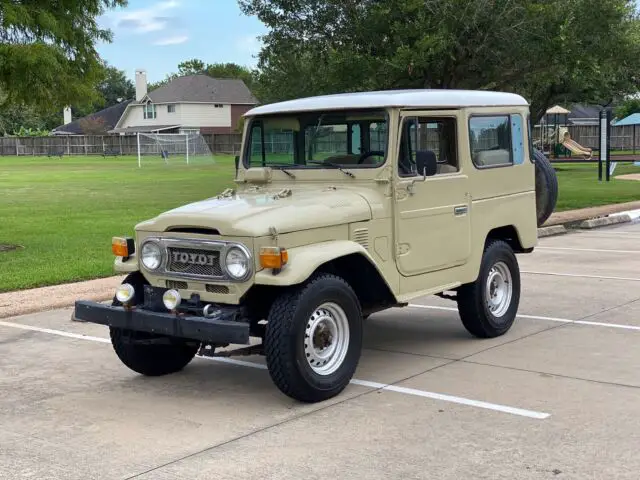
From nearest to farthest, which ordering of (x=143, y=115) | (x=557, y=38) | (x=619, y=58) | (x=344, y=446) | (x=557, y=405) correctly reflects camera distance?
(x=344, y=446) → (x=557, y=405) → (x=557, y=38) → (x=619, y=58) → (x=143, y=115)

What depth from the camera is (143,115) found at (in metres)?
79.9

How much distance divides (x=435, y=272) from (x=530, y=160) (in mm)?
1909

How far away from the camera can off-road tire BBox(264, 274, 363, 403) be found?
537 centimetres

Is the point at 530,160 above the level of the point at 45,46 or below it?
below

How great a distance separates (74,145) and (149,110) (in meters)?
9.40

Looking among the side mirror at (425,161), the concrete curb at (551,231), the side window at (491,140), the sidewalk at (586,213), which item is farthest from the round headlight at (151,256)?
the sidewalk at (586,213)

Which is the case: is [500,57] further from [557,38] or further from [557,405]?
[557,405]

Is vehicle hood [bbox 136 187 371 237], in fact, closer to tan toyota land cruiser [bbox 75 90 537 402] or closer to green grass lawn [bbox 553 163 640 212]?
tan toyota land cruiser [bbox 75 90 537 402]

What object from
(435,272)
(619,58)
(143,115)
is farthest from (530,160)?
(143,115)

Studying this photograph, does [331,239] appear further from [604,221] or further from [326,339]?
[604,221]

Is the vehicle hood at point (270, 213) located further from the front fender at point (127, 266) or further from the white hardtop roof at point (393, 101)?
the white hardtop roof at point (393, 101)

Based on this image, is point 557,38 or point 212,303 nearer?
point 212,303

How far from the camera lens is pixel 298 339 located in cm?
539

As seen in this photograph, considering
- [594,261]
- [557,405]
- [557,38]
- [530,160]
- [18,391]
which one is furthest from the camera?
[557,38]
